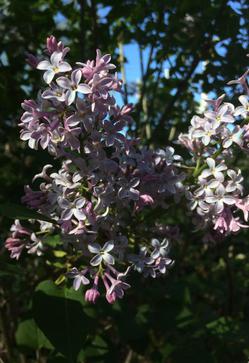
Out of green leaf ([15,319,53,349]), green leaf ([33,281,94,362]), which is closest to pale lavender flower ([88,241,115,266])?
green leaf ([33,281,94,362])

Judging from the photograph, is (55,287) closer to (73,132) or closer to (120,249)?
(120,249)

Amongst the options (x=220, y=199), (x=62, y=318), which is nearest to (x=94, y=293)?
(x=62, y=318)

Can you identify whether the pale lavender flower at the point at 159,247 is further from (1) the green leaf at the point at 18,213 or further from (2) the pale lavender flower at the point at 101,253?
(1) the green leaf at the point at 18,213

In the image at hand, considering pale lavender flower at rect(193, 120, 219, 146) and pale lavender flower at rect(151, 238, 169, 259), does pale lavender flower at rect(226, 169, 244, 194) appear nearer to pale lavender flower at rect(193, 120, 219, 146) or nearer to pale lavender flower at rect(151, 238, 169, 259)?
pale lavender flower at rect(193, 120, 219, 146)

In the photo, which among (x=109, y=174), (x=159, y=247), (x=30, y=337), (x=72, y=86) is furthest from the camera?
(x=30, y=337)

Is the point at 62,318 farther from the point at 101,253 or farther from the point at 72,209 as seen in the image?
the point at 72,209

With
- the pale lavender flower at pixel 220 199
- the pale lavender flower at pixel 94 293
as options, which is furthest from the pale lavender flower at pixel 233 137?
the pale lavender flower at pixel 94 293
